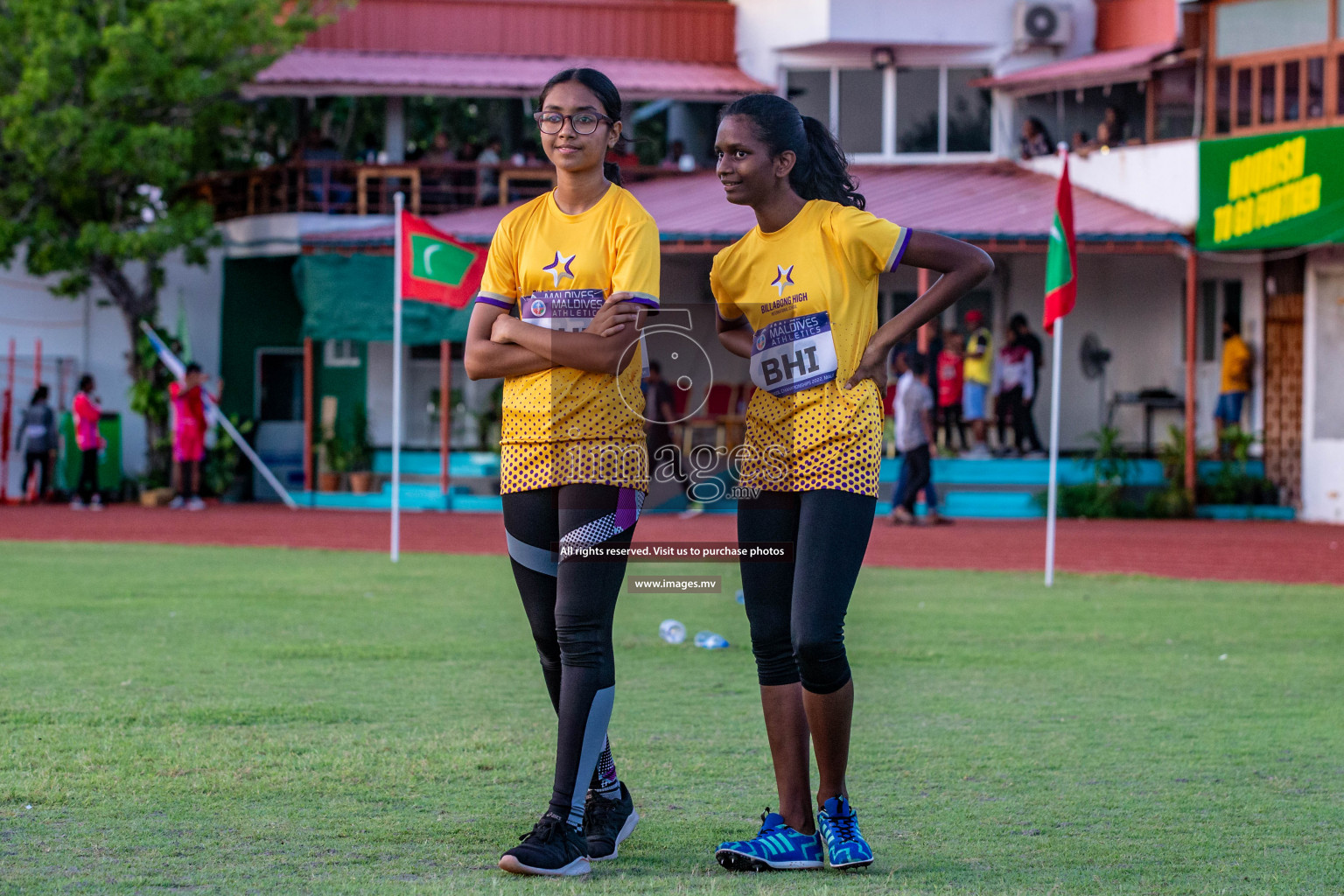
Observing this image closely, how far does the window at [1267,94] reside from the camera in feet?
71.5

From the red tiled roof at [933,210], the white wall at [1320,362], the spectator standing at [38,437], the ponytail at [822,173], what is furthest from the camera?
the spectator standing at [38,437]

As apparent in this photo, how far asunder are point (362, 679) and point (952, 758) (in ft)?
9.76

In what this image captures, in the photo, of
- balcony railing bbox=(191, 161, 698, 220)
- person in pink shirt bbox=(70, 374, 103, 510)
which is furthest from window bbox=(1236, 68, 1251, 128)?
person in pink shirt bbox=(70, 374, 103, 510)

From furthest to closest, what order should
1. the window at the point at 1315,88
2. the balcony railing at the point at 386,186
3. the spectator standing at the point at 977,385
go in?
the balcony railing at the point at 386,186 < the spectator standing at the point at 977,385 < the window at the point at 1315,88

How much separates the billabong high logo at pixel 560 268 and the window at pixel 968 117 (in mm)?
23534

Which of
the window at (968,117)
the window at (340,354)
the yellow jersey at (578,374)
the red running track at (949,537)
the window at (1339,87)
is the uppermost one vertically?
the window at (968,117)

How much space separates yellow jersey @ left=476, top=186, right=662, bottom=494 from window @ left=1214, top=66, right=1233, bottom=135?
19842 mm

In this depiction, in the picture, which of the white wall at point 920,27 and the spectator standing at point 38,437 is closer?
the spectator standing at point 38,437

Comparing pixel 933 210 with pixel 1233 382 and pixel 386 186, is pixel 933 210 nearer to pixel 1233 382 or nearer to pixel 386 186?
pixel 1233 382

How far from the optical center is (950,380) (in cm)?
2319

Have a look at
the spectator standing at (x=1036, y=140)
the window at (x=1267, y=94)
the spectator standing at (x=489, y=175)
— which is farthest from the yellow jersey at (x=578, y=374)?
the spectator standing at (x=1036, y=140)

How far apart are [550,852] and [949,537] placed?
14.6 meters

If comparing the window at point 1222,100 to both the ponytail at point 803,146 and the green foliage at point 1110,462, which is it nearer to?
the green foliage at point 1110,462

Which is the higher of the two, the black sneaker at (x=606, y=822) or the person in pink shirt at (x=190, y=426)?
the person in pink shirt at (x=190, y=426)
